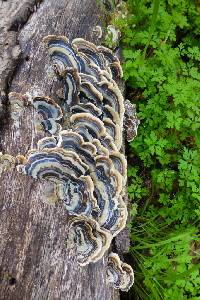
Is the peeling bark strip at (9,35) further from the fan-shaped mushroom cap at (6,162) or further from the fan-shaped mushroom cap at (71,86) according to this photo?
the fan-shaped mushroom cap at (71,86)

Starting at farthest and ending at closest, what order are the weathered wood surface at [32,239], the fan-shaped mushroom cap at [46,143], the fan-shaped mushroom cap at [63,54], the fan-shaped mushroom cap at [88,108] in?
the fan-shaped mushroom cap at [63,54], the fan-shaped mushroom cap at [88,108], the fan-shaped mushroom cap at [46,143], the weathered wood surface at [32,239]

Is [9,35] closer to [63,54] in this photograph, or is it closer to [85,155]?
[63,54]

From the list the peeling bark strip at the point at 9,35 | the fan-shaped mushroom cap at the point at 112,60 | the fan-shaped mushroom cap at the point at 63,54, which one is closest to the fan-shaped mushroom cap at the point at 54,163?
the peeling bark strip at the point at 9,35

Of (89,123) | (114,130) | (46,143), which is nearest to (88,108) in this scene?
(89,123)

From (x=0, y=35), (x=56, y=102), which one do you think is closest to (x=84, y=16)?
(x=0, y=35)

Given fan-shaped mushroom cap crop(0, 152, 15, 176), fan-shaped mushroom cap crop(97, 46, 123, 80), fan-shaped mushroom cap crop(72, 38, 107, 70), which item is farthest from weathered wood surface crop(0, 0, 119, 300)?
fan-shaped mushroom cap crop(97, 46, 123, 80)

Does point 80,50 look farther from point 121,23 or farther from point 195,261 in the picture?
point 195,261
